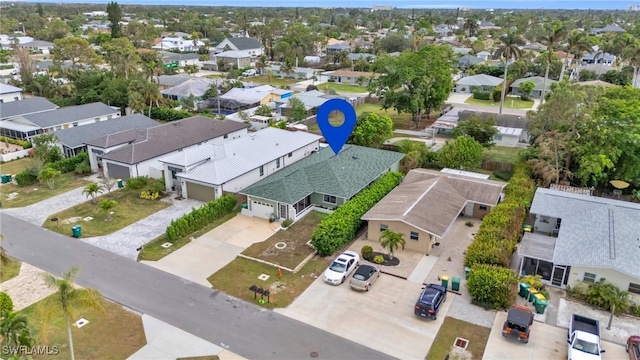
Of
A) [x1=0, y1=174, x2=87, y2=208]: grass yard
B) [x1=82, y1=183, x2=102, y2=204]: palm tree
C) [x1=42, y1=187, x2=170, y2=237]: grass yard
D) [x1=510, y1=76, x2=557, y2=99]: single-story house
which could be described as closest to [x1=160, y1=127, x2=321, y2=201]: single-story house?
[x1=42, y1=187, x2=170, y2=237]: grass yard

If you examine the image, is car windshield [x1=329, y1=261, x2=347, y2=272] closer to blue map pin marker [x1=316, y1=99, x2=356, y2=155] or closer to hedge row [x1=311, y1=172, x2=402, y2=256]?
hedge row [x1=311, y1=172, x2=402, y2=256]

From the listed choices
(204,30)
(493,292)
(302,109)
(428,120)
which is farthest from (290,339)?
(204,30)

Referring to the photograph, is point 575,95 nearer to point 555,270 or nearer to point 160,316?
point 555,270

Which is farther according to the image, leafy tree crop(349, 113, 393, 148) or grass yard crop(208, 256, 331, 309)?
leafy tree crop(349, 113, 393, 148)

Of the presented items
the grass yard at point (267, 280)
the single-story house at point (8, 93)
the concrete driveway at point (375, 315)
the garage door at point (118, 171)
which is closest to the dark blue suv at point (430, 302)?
the concrete driveway at point (375, 315)

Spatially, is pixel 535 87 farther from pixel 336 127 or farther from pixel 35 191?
pixel 35 191

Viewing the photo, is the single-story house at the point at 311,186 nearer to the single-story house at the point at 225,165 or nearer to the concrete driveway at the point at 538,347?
the single-story house at the point at 225,165
